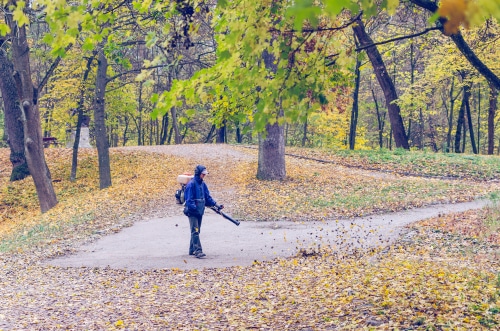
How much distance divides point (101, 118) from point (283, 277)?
1428 centimetres

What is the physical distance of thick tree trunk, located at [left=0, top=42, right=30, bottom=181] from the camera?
23.8 metres

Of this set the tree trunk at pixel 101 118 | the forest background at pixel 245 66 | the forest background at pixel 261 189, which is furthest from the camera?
the tree trunk at pixel 101 118

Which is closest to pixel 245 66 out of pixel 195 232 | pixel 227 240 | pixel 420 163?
pixel 195 232

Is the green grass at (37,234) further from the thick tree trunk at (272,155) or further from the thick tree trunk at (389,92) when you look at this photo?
the thick tree trunk at (389,92)

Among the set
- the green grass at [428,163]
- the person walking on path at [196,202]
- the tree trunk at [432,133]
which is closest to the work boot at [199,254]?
the person walking on path at [196,202]

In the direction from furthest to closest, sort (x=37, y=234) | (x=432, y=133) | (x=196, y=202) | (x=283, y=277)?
(x=432, y=133)
(x=37, y=234)
(x=196, y=202)
(x=283, y=277)

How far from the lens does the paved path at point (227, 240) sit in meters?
10.8

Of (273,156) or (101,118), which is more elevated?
(101,118)

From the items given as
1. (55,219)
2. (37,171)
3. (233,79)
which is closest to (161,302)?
(233,79)

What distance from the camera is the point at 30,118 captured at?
58.3 feet

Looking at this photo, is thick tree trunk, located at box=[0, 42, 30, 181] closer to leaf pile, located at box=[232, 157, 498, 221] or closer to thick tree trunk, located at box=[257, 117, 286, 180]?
leaf pile, located at box=[232, 157, 498, 221]

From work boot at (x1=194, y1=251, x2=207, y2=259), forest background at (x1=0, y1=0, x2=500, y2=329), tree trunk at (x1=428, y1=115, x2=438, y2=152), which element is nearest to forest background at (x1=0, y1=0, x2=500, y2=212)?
forest background at (x1=0, y1=0, x2=500, y2=329)

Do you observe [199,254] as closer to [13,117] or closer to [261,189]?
[261,189]

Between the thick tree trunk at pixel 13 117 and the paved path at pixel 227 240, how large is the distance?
41.9 ft
